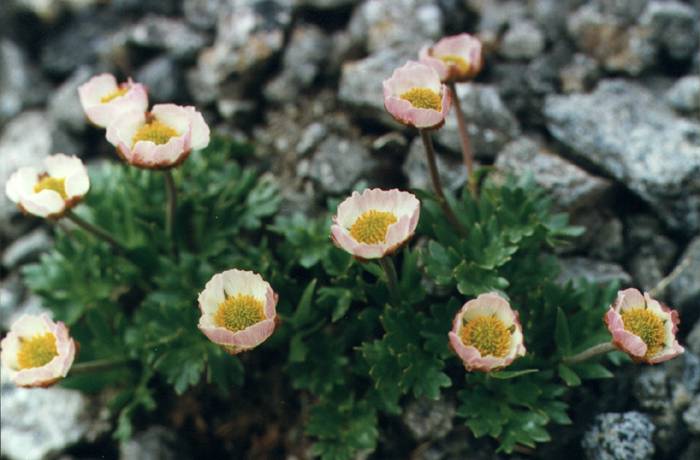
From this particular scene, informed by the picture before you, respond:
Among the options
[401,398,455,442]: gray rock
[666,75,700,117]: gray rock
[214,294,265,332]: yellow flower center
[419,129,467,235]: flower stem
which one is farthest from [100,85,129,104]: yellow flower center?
[666,75,700,117]: gray rock

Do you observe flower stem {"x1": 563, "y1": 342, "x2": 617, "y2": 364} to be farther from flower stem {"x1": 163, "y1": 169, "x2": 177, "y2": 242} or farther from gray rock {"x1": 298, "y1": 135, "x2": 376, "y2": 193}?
flower stem {"x1": 163, "y1": 169, "x2": 177, "y2": 242}

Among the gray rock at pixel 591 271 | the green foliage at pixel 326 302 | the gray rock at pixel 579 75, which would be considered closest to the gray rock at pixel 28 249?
the green foliage at pixel 326 302

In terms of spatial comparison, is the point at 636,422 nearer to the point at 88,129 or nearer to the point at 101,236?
the point at 101,236

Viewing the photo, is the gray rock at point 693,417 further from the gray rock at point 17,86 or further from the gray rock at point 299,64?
the gray rock at point 17,86

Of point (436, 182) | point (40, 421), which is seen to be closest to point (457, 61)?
point (436, 182)

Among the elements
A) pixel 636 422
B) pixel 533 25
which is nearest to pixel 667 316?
pixel 636 422

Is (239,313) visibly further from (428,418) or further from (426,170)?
(426,170)
